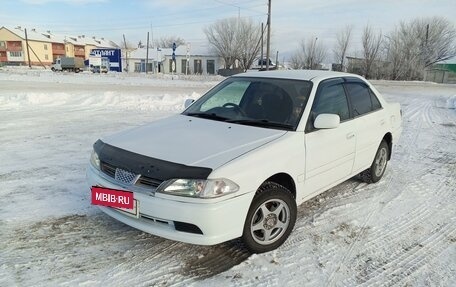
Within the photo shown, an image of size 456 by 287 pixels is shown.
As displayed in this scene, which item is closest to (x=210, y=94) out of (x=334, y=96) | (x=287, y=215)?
(x=334, y=96)

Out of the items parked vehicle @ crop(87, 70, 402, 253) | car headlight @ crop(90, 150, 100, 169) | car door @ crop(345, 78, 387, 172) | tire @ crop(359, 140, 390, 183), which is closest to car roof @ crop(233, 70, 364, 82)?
parked vehicle @ crop(87, 70, 402, 253)

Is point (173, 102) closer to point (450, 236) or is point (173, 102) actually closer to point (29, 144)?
point (29, 144)

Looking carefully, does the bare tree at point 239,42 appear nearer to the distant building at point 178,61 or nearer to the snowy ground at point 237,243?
the distant building at point 178,61

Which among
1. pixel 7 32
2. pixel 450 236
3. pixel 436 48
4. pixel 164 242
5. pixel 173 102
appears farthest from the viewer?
pixel 7 32

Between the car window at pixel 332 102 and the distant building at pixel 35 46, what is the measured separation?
88.6 meters

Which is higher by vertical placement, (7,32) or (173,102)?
(7,32)

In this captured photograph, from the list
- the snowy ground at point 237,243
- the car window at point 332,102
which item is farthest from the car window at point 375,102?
the snowy ground at point 237,243

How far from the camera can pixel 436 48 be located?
55.2 m

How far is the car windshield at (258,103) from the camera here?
3.76 m

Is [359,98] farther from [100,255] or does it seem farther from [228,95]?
[100,255]

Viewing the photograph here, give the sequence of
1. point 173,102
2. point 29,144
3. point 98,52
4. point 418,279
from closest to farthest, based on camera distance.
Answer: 1. point 418,279
2. point 29,144
3. point 173,102
4. point 98,52

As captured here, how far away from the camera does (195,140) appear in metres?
3.36

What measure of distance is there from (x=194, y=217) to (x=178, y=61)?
62749 mm

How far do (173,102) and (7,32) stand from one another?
8892 centimetres
